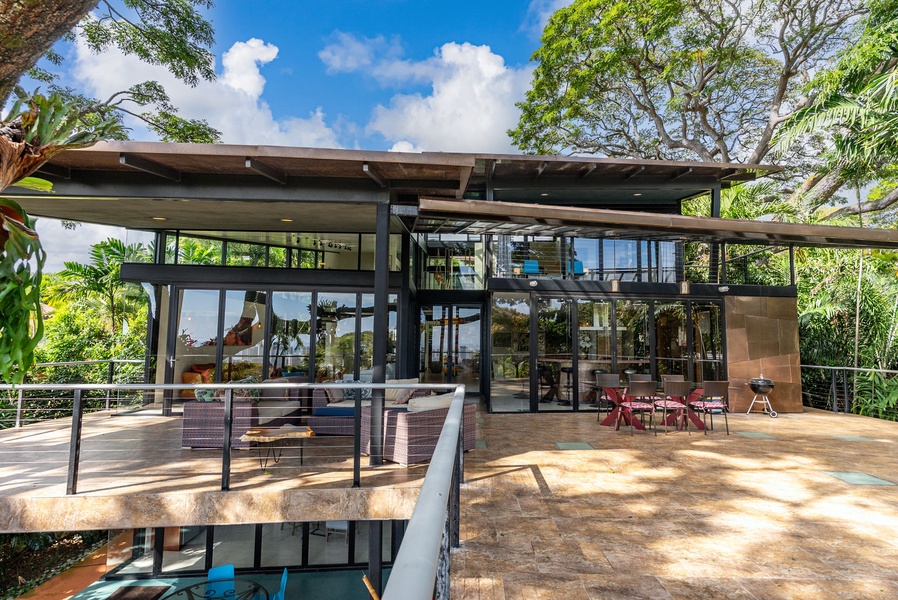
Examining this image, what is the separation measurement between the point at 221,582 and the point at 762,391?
33.7ft

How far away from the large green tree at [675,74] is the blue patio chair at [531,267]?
32.8 feet

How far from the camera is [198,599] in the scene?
5512 mm

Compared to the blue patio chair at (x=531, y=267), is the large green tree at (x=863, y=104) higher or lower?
higher

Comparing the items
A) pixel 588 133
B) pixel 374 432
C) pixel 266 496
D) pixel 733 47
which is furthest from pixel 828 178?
pixel 266 496

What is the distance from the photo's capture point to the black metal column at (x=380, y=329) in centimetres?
577

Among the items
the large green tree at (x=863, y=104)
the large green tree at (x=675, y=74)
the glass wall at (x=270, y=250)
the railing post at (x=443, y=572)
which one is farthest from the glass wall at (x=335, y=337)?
the large green tree at (x=675, y=74)

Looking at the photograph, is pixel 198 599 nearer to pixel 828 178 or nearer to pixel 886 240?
pixel 886 240

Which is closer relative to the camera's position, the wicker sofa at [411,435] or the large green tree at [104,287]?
the wicker sofa at [411,435]

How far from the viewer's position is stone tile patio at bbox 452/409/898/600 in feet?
10.1

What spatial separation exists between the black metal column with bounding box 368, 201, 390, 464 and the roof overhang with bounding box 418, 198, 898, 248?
59 cm

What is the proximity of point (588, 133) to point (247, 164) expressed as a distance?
1740cm

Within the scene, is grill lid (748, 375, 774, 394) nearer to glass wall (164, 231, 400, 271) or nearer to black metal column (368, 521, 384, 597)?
glass wall (164, 231, 400, 271)

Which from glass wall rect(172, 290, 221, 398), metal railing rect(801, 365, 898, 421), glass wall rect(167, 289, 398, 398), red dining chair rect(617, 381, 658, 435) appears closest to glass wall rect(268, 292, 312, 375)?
glass wall rect(167, 289, 398, 398)

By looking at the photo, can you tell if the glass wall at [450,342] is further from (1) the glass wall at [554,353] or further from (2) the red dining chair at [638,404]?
(2) the red dining chair at [638,404]
